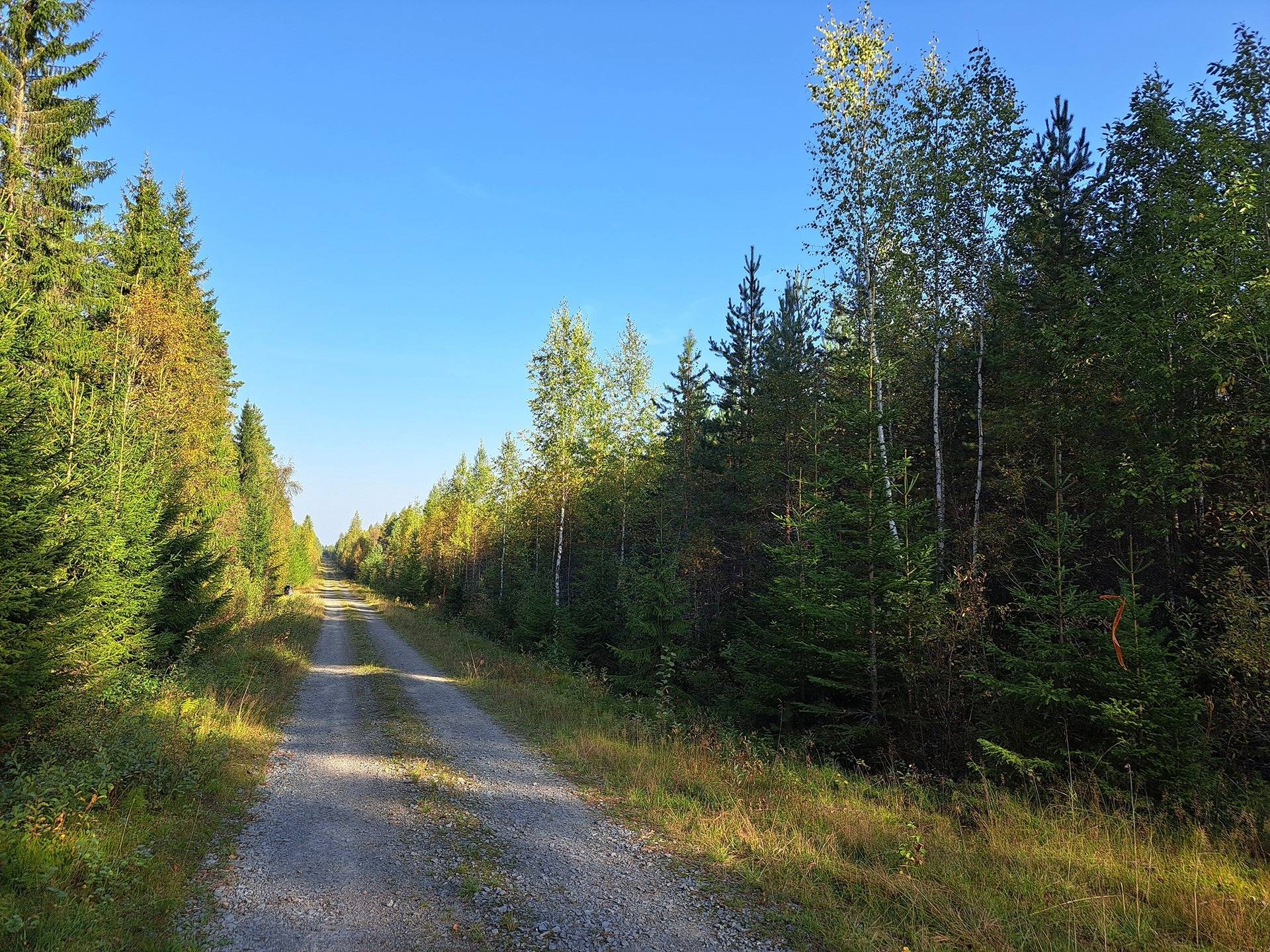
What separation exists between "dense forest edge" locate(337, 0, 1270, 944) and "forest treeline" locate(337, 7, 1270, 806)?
0.24ft

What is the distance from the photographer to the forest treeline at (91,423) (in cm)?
726

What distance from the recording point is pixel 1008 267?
15.2m

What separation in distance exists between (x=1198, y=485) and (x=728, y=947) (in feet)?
36.4

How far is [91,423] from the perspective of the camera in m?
9.75

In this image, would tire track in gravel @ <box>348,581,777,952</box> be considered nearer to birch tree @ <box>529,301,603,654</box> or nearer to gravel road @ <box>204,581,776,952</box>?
gravel road @ <box>204,581,776,952</box>

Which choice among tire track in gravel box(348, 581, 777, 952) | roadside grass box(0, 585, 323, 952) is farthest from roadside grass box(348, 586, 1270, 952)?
roadside grass box(0, 585, 323, 952)

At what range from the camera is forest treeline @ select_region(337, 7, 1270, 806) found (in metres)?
7.95

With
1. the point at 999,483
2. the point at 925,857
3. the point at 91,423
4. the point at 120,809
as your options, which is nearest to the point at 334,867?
the point at 120,809

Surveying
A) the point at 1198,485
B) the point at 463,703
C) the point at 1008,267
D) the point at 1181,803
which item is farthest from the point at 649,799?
the point at 1008,267

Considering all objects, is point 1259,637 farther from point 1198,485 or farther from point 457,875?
point 457,875

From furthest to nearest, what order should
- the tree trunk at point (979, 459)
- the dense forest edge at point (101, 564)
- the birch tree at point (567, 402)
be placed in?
the birch tree at point (567, 402), the tree trunk at point (979, 459), the dense forest edge at point (101, 564)

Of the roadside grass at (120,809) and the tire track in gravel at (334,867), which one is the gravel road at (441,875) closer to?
the tire track in gravel at (334,867)

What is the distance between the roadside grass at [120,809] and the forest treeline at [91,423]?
480 mm

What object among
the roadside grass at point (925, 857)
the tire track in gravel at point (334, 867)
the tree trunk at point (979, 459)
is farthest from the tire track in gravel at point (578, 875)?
the tree trunk at point (979, 459)
